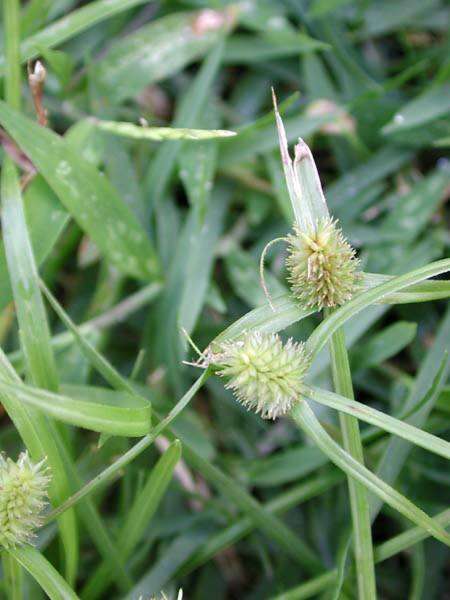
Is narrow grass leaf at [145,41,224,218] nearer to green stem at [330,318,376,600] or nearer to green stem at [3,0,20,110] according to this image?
green stem at [3,0,20,110]

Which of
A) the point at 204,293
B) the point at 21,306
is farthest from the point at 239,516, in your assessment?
the point at 21,306

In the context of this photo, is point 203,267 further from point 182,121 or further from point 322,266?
point 322,266

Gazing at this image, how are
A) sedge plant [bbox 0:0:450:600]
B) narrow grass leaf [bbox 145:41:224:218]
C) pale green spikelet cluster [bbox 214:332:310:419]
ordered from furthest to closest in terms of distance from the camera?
narrow grass leaf [bbox 145:41:224:218] → sedge plant [bbox 0:0:450:600] → pale green spikelet cluster [bbox 214:332:310:419]

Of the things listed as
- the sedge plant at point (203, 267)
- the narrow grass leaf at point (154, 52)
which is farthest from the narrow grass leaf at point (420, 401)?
the narrow grass leaf at point (154, 52)

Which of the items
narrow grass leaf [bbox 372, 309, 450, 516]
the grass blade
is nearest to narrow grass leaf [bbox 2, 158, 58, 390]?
the grass blade

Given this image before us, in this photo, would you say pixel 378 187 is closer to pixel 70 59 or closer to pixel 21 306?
pixel 70 59

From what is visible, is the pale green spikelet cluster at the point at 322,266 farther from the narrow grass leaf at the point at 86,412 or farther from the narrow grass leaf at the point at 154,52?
the narrow grass leaf at the point at 154,52
